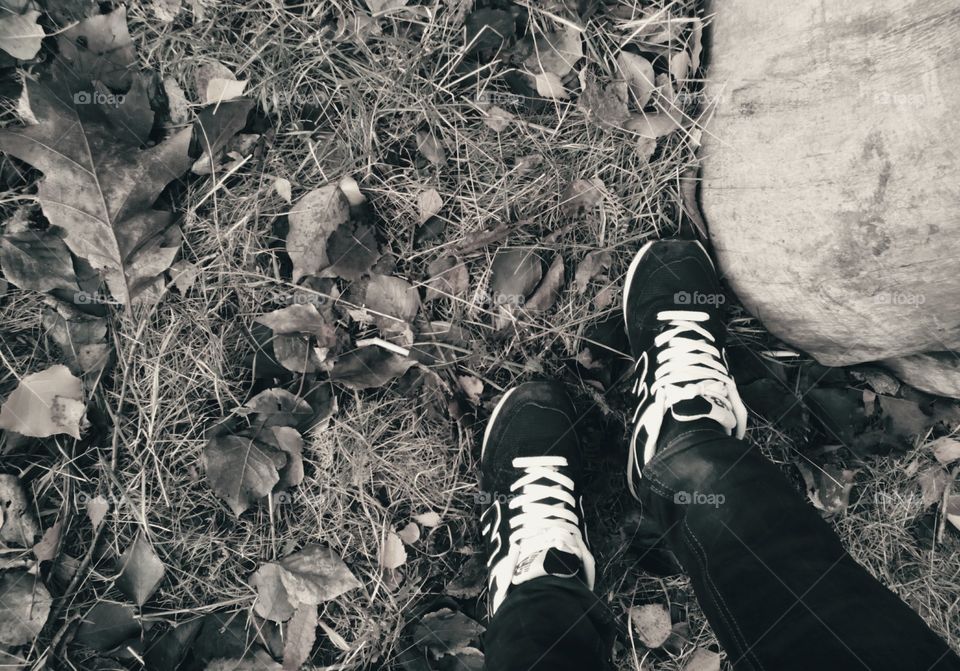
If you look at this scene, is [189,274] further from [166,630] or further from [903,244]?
[903,244]

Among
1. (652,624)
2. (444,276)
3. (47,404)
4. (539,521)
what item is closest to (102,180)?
(47,404)

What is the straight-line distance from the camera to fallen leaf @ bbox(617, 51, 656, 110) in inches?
78.7

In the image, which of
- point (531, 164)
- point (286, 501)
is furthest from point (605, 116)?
point (286, 501)

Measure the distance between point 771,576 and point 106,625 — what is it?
2.03 m

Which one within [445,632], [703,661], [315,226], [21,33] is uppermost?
[21,33]

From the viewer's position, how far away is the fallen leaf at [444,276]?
6.66 feet

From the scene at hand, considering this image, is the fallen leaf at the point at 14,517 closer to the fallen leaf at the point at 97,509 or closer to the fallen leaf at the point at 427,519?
the fallen leaf at the point at 97,509

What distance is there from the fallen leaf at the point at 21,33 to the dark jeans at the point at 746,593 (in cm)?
232

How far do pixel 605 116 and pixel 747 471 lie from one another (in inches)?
49.7

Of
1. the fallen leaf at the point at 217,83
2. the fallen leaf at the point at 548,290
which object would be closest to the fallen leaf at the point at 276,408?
the fallen leaf at the point at 548,290

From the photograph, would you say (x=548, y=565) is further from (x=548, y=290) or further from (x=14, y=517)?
(x=14, y=517)

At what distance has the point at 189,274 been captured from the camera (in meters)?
1.95

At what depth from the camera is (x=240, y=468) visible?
1.93 meters

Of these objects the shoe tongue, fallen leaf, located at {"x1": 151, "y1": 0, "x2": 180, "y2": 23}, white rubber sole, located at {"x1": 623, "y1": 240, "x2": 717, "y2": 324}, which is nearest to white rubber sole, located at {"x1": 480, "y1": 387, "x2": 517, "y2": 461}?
the shoe tongue
